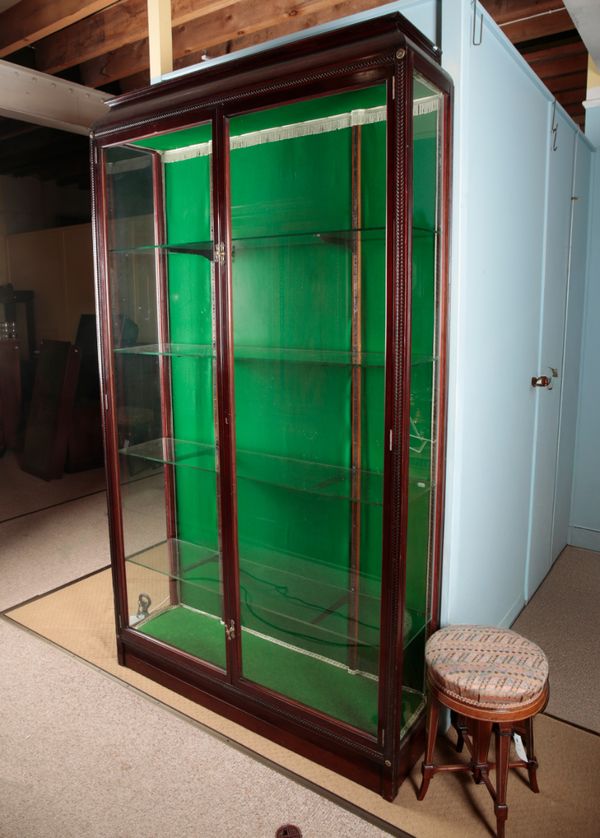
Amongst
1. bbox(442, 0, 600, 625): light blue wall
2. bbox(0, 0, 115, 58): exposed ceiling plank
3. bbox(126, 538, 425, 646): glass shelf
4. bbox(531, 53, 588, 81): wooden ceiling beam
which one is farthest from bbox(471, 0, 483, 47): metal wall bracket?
bbox(531, 53, 588, 81): wooden ceiling beam

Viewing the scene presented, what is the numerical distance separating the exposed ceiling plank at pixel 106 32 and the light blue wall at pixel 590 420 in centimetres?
234

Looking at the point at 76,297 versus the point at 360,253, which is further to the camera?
the point at 76,297

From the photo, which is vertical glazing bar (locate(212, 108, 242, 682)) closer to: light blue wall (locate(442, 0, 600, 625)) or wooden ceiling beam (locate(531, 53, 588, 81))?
light blue wall (locate(442, 0, 600, 625))

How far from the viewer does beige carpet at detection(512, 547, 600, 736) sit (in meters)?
2.35

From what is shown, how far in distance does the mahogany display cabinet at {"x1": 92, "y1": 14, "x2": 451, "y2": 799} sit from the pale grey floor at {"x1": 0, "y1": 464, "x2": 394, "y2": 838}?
0.51 ft

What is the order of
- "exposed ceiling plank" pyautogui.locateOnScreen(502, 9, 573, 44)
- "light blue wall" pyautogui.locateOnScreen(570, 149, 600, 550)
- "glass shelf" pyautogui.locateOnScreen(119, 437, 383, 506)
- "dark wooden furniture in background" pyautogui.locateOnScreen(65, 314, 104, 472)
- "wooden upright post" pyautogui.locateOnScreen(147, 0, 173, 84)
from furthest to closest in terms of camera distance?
"dark wooden furniture in background" pyautogui.locateOnScreen(65, 314, 104, 472) < "light blue wall" pyautogui.locateOnScreen(570, 149, 600, 550) < "exposed ceiling plank" pyautogui.locateOnScreen(502, 9, 573, 44) < "wooden upright post" pyautogui.locateOnScreen(147, 0, 173, 84) < "glass shelf" pyautogui.locateOnScreen(119, 437, 383, 506)

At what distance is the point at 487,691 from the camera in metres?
1.69

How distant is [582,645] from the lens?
8.94 feet

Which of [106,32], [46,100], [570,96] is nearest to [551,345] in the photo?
[570,96]

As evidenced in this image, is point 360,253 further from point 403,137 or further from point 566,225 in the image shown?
point 566,225

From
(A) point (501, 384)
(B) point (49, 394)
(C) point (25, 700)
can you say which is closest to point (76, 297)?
(B) point (49, 394)

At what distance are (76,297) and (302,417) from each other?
13.1 ft

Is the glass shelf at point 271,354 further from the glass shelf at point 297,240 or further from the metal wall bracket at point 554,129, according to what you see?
the metal wall bracket at point 554,129

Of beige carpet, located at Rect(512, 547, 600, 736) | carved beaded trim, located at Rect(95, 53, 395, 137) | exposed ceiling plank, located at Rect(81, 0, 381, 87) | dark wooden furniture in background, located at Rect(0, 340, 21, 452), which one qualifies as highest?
exposed ceiling plank, located at Rect(81, 0, 381, 87)
